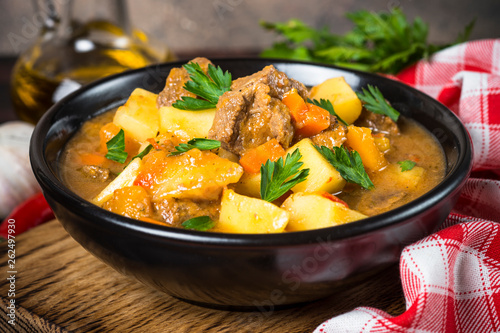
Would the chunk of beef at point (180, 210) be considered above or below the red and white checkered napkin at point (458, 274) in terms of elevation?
above

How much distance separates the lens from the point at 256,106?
9.00 feet

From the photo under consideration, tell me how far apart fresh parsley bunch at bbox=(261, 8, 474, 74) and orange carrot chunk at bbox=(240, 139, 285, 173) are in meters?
2.06

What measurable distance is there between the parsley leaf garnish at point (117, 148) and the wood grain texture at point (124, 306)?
0.55 m

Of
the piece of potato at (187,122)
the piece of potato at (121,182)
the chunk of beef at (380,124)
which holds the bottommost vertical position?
the piece of potato at (121,182)

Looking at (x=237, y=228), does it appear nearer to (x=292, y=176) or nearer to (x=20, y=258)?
(x=292, y=176)

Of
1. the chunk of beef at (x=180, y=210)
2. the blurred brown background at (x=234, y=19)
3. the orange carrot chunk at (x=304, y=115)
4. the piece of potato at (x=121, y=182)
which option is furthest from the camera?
the blurred brown background at (x=234, y=19)

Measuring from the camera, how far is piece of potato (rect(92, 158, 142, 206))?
101 inches

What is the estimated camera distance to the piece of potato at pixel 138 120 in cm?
304

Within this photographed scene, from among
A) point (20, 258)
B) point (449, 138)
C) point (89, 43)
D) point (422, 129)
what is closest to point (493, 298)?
point (449, 138)

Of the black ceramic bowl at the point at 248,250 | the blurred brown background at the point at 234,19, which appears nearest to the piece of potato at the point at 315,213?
the black ceramic bowl at the point at 248,250

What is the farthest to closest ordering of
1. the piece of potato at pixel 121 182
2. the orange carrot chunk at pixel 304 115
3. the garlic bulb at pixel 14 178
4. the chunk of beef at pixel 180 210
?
the garlic bulb at pixel 14 178, the orange carrot chunk at pixel 304 115, the piece of potato at pixel 121 182, the chunk of beef at pixel 180 210

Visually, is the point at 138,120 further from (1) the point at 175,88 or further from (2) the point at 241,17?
(2) the point at 241,17

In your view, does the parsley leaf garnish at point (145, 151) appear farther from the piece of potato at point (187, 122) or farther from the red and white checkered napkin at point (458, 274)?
the red and white checkered napkin at point (458, 274)

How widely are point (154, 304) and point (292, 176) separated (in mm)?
849
